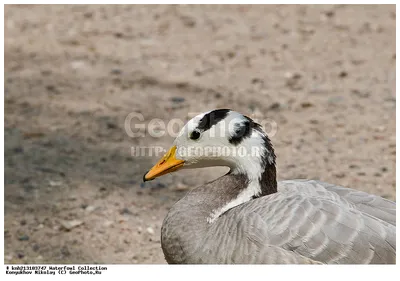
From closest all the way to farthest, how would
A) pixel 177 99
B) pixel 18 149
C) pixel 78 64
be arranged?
pixel 18 149
pixel 177 99
pixel 78 64

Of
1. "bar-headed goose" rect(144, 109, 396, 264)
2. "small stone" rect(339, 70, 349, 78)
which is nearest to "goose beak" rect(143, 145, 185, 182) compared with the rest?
"bar-headed goose" rect(144, 109, 396, 264)

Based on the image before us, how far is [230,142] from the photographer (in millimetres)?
4410

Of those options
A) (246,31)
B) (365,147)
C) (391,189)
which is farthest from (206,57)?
(391,189)

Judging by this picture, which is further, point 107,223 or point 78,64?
point 78,64

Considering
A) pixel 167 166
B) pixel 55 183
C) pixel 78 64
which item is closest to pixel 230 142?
pixel 167 166

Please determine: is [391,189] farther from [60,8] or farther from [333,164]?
[60,8]

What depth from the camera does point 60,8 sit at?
32.5 ft

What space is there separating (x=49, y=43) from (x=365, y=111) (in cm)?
412

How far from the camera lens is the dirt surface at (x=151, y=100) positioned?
564 centimetres

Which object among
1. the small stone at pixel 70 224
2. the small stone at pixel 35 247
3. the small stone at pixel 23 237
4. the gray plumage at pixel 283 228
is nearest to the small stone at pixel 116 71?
the small stone at pixel 70 224

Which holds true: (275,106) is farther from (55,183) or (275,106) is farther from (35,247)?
(35,247)

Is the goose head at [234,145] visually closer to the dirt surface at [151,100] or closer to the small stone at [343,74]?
the dirt surface at [151,100]

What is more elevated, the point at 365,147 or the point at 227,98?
the point at 227,98

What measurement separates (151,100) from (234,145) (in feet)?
11.2
